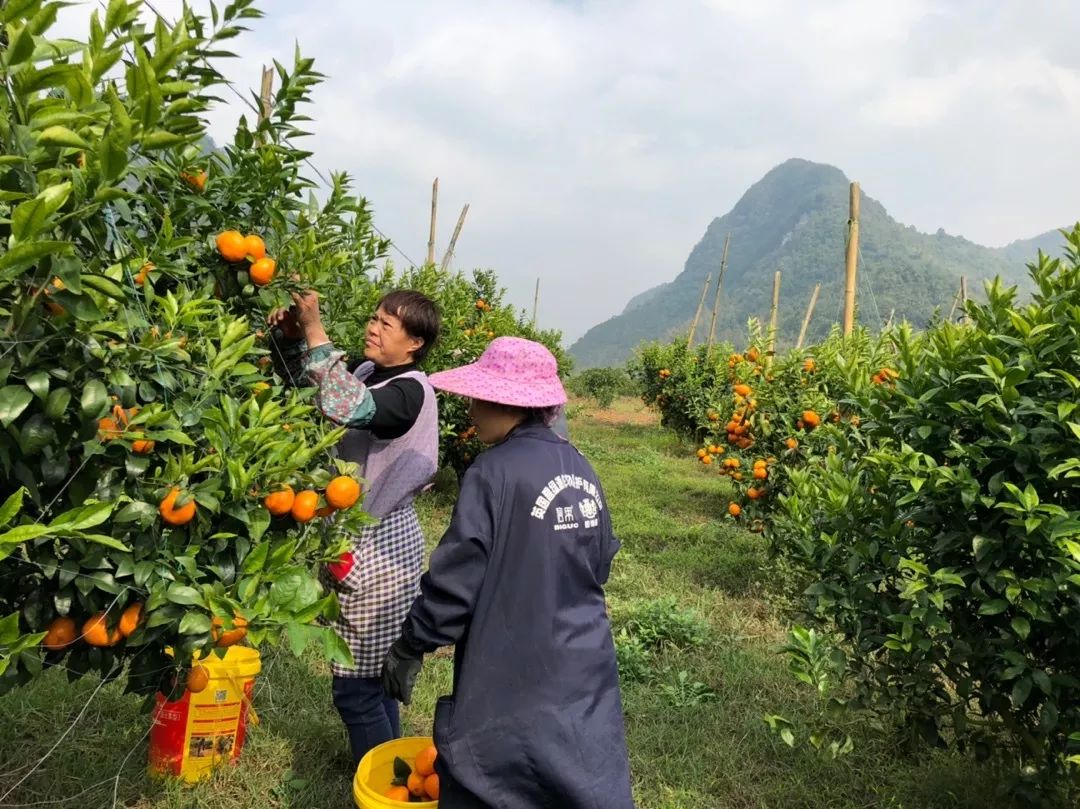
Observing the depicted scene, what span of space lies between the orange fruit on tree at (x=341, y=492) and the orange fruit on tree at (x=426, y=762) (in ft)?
2.98

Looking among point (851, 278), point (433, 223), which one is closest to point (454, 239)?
point (433, 223)

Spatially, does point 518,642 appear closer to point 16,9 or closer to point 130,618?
point 130,618

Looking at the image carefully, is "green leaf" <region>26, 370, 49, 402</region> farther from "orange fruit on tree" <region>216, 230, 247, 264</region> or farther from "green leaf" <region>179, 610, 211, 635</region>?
"orange fruit on tree" <region>216, 230, 247, 264</region>

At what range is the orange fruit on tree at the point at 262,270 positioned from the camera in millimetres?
1810

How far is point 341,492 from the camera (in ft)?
5.56

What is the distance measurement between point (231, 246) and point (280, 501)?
0.60m

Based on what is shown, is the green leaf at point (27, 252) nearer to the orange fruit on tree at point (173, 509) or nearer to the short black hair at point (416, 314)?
the orange fruit on tree at point (173, 509)

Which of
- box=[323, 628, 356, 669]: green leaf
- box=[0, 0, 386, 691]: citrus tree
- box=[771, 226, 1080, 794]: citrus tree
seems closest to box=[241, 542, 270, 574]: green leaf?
box=[0, 0, 386, 691]: citrus tree

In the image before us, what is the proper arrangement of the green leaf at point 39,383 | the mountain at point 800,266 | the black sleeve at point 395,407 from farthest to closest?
the mountain at point 800,266
the black sleeve at point 395,407
the green leaf at point 39,383

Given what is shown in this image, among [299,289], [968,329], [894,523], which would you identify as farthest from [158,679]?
[968,329]

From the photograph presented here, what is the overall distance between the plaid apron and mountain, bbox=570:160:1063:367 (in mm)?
67160

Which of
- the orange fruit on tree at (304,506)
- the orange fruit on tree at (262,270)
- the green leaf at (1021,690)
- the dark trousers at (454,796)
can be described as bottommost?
the dark trousers at (454,796)

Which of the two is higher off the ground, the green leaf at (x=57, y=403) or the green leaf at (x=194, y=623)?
the green leaf at (x=57, y=403)

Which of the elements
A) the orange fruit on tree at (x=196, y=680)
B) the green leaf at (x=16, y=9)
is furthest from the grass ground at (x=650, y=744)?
the green leaf at (x=16, y=9)
